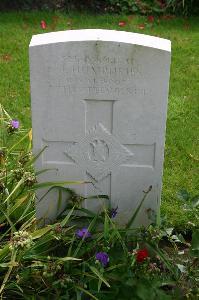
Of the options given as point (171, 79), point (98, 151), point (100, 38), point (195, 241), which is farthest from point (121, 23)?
point (195, 241)

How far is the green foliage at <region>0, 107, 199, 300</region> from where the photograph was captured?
3.09m

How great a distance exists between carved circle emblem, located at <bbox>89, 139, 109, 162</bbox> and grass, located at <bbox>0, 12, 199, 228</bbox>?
29.2 inches

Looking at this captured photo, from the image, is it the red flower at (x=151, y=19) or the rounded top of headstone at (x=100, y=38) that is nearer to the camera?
the rounded top of headstone at (x=100, y=38)

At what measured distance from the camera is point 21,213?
3787mm

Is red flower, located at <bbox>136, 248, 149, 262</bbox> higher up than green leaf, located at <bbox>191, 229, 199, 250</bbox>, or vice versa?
green leaf, located at <bbox>191, 229, 199, 250</bbox>

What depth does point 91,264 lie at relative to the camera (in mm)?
3184

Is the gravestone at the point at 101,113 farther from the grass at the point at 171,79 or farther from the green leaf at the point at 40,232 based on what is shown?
the grass at the point at 171,79

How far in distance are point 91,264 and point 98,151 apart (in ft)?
2.06

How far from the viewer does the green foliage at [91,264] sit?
309cm

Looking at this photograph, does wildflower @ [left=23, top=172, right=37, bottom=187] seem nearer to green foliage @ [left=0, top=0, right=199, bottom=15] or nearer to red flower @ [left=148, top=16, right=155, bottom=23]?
red flower @ [left=148, top=16, right=155, bottom=23]

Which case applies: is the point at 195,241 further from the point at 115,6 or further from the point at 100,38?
the point at 115,6

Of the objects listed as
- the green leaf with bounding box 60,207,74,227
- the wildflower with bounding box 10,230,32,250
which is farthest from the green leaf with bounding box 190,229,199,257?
the wildflower with bounding box 10,230,32,250

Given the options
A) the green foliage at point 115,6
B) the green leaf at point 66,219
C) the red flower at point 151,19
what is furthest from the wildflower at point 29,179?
the green foliage at point 115,6

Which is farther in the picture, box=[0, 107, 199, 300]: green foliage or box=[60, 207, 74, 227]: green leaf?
box=[60, 207, 74, 227]: green leaf
